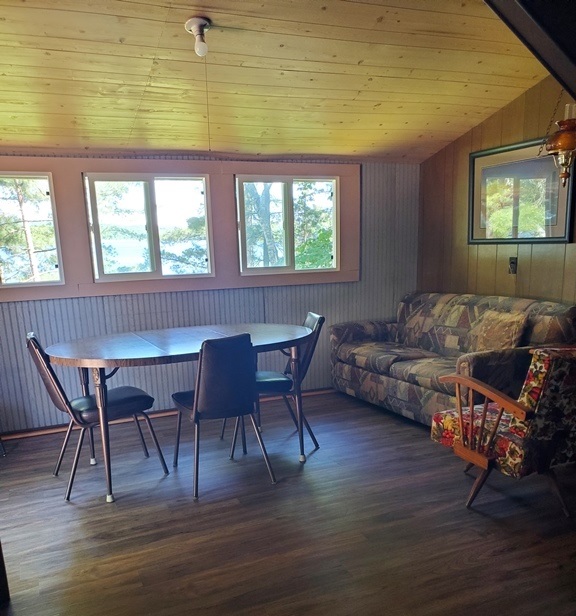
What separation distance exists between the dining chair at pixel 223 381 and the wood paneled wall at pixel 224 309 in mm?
1410

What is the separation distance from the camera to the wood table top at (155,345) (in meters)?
2.46

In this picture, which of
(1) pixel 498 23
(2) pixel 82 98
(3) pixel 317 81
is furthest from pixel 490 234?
(2) pixel 82 98

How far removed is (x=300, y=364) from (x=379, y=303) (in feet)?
A: 6.09

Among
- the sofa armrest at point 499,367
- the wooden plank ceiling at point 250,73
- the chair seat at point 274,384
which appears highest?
the wooden plank ceiling at point 250,73

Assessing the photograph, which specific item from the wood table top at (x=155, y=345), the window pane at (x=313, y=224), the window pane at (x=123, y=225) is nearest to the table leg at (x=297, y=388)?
the wood table top at (x=155, y=345)

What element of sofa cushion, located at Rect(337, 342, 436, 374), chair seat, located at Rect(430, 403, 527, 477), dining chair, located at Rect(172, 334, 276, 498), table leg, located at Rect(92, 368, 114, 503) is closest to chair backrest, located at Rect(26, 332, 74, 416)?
table leg, located at Rect(92, 368, 114, 503)

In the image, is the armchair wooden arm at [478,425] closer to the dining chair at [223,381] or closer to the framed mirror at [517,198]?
the dining chair at [223,381]

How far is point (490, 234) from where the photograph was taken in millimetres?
3840

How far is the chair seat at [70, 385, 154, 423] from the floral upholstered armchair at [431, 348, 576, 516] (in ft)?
5.75

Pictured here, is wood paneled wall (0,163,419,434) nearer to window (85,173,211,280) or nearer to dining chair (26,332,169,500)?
window (85,173,211,280)

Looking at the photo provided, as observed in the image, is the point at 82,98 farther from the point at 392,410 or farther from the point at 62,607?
the point at 392,410

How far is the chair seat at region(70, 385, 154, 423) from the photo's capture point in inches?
101

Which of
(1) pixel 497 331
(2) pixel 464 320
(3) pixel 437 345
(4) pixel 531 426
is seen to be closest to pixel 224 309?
(3) pixel 437 345

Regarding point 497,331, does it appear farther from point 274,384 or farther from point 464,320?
point 274,384
